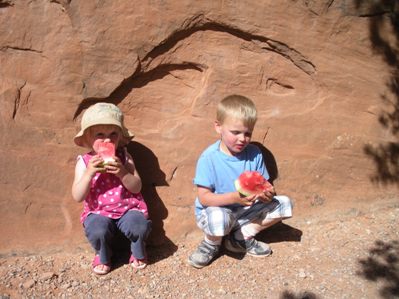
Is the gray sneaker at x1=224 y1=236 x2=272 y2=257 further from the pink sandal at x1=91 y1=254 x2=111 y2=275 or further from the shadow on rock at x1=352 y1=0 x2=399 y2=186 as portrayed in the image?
the shadow on rock at x1=352 y1=0 x2=399 y2=186

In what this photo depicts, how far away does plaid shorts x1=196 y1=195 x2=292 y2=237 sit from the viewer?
3.52 m

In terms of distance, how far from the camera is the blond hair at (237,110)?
3.44 m

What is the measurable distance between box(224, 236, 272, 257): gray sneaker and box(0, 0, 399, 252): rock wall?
1.30ft

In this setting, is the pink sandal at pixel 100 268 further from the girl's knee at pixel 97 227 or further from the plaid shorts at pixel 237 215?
the plaid shorts at pixel 237 215

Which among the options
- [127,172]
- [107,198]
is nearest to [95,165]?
[127,172]

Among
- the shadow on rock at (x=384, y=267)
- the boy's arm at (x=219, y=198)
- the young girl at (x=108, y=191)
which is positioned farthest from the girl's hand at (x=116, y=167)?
the shadow on rock at (x=384, y=267)

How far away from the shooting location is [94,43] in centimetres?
351

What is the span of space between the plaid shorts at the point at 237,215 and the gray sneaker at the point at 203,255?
0.13 meters

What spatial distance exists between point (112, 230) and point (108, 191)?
0.89 feet

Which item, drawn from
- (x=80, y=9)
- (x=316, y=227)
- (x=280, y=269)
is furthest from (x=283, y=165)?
(x=80, y=9)

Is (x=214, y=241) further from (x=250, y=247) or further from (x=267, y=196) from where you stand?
(x=267, y=196)

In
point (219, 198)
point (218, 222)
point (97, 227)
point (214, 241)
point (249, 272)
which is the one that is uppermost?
point (219, 198)

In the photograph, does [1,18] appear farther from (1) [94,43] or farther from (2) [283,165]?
(2) [283,165]

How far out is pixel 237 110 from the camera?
11.4 feet
